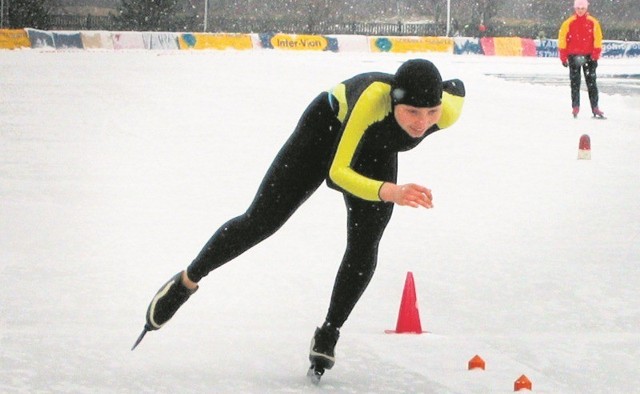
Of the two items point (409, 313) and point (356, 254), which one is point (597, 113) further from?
point (356, 254)

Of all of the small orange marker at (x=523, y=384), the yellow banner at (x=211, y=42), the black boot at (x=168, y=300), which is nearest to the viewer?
the small orange marker at (x=523, y=384)

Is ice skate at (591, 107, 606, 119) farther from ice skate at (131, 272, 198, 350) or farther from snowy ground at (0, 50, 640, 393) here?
ice skate at (131, 272, 198, 350)

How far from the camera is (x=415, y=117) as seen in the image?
430 centimetres

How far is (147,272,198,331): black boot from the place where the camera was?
475 cm

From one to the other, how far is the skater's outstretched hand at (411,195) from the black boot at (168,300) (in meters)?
1.06

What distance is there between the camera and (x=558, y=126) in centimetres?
1645

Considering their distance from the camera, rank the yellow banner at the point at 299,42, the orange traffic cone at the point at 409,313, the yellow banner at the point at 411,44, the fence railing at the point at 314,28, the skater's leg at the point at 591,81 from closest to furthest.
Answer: the orange traffic cone at the point at 409,313
the skater's leg at the point at 591,81
the yellow banner at the point at 411,44
the yellow banner at the point at 299,42
the fence railing at the point at 314,28

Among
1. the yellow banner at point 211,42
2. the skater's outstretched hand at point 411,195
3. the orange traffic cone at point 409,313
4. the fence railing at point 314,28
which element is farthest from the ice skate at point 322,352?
the fence railing at point 314,28

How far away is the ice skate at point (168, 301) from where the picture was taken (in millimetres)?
4750

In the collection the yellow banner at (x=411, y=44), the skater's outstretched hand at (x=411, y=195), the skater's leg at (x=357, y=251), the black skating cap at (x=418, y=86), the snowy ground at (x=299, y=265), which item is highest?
the black skating cap at (x=418, y=86)

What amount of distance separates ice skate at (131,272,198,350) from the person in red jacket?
13.2 meters

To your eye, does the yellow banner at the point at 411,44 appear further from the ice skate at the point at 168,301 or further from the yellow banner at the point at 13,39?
the ice skate at the point at 168,301

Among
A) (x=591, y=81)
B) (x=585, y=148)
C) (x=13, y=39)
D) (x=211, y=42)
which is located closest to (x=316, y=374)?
(x=585, y=148)

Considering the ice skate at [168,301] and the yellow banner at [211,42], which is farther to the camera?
the yellow banner at [211,42]
